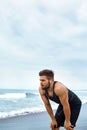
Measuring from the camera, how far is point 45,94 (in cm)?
621

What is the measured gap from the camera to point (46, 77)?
5.91 m

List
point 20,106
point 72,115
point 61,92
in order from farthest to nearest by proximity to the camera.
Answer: point 20,106, point 72,115, point 61,92

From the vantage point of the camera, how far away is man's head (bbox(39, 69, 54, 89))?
5906 millimetres

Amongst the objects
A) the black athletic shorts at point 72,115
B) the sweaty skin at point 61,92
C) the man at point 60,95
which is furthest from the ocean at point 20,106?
the sweaty skin at point 61,92

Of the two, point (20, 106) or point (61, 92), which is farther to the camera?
point (20, 106)

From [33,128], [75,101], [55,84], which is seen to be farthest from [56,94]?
[33,128]

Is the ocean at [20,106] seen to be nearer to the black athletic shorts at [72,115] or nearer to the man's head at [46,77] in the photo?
the black athletic shorts at [72,115]

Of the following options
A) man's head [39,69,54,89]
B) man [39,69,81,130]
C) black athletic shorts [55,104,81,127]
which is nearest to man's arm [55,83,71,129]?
man [39,69,81,130]

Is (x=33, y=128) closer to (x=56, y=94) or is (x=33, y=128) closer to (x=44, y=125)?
(x=44, y=125)

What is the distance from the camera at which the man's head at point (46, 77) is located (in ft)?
19.4

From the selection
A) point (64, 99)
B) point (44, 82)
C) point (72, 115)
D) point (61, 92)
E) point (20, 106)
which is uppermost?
point (44, 82)

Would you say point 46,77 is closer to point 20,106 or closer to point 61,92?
point 61,92

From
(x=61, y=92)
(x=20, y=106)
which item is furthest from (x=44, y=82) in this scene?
(x=20, y=106)

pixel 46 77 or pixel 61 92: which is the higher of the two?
pixel 46 77
